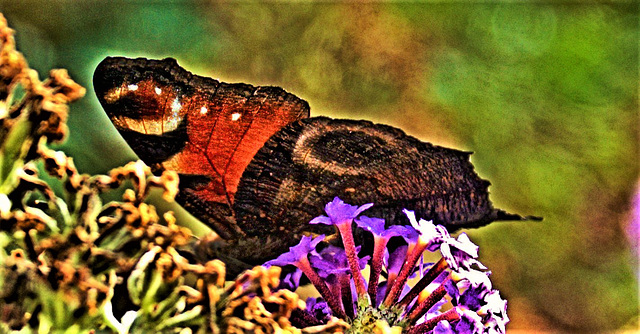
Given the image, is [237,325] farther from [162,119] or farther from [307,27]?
[307,27]

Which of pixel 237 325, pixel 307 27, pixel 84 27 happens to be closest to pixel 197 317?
pixel 237 325

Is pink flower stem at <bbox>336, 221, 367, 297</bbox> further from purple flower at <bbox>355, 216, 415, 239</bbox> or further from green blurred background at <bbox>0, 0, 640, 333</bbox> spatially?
green blurred background at <bbox>0, 0, 640, 333</bbox>

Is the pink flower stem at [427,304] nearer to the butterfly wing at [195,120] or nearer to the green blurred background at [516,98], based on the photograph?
the butterfly wing at [195,120]

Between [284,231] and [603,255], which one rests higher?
[603,255]

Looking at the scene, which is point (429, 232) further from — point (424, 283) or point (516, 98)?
point (516, 98)

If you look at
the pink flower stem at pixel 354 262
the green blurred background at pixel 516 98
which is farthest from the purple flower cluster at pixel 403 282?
the green blurred background at pixel 516 98

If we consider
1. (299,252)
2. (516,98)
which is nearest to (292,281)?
(299,252)
